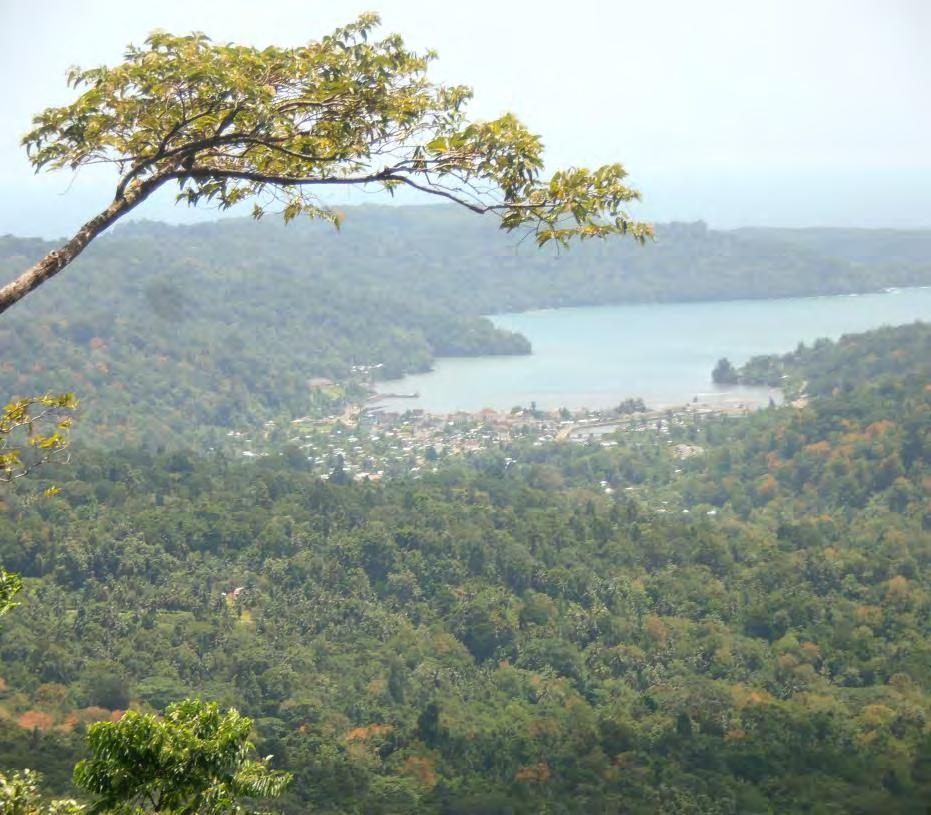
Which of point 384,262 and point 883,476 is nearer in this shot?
point 883,476

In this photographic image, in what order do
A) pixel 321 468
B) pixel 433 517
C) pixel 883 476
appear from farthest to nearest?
pixel 321 468 < pixel 883 476 < pixel 433 517

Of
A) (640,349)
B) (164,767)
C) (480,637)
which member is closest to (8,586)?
(164,767)

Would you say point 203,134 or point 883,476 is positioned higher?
point 203,134

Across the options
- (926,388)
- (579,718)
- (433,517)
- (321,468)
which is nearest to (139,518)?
(433,517)

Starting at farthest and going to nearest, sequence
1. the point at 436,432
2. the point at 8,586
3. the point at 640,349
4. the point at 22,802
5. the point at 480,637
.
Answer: the point at 640,349 → the point at 436,432 → the point at 480,637 → the point at 8,586 → the point at 22,802

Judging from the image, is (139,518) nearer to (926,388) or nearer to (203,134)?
(203,134)

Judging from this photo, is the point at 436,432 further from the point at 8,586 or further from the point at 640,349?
the point at 8,586
